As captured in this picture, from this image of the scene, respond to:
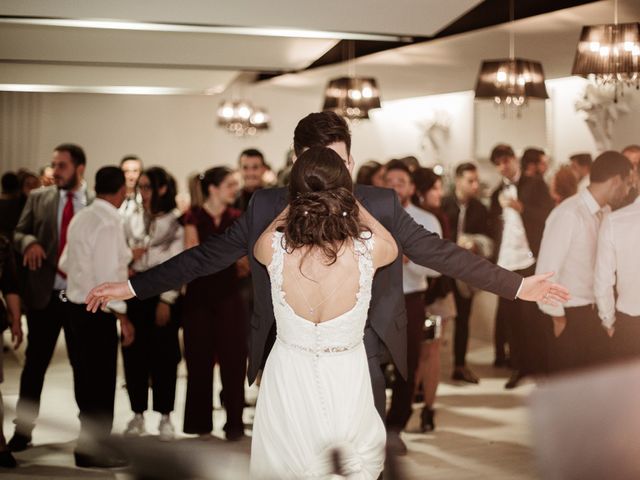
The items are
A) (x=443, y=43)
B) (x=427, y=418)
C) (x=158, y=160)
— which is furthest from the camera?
(x=158, y=160)

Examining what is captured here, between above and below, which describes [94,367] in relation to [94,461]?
above

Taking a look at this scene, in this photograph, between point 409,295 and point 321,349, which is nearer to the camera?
point 321,349

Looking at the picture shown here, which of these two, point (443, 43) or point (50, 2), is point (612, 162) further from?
point (443, 43)

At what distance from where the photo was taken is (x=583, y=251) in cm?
459

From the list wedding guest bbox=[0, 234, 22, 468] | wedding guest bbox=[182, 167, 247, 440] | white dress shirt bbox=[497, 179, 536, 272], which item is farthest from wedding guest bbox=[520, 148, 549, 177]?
wedding guest bbox=[0, 234, 22, 468]

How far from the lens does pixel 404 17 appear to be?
520 cm

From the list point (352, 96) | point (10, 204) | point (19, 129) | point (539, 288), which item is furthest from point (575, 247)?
point (19, 129)

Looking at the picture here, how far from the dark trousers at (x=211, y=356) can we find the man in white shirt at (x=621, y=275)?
192 cm

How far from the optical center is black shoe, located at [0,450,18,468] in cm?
430

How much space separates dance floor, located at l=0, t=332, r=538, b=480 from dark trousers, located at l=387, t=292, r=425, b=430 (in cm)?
17

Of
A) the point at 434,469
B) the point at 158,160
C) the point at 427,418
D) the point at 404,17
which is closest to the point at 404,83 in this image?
the point at 158,160

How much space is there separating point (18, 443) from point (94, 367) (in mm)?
690

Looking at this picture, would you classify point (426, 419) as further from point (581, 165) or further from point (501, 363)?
point (581, 165)

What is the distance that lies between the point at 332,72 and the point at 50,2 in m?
5.82
